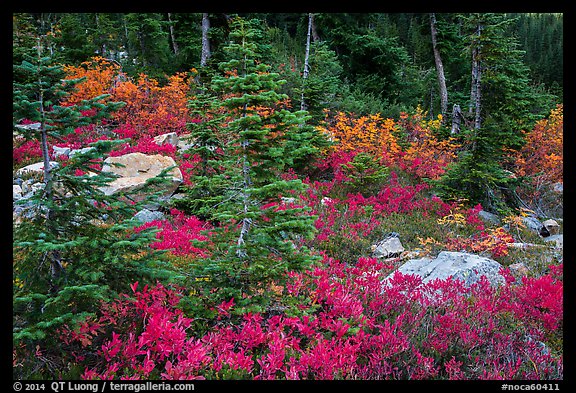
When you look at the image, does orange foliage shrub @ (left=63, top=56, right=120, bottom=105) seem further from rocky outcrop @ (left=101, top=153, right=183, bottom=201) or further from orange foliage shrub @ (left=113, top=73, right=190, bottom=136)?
rocky outcrop @ (left=101, top=153, right=183, bottom=201)

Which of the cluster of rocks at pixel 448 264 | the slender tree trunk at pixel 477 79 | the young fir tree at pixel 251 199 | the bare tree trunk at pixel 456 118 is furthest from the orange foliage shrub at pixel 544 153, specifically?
the young fir tree at pixel 251 199

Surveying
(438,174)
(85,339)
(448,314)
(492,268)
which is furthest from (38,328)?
(438,174)

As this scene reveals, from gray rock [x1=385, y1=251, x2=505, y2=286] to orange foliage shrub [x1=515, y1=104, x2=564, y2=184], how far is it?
9014 millimetres

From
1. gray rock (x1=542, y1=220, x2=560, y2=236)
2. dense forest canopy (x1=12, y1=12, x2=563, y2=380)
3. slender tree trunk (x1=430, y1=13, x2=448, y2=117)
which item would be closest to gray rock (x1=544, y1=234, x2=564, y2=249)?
dense forest canopy (x1=12, y1=12, x2=563, y2=380)

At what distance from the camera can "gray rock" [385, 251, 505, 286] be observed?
677 cm

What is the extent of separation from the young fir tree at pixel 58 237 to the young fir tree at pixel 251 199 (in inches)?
38.7

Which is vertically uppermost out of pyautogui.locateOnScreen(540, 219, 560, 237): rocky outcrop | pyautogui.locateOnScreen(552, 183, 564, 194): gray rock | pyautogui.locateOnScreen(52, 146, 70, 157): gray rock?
pyautogui.locateOnScreen(52, 146, 70, 157): gray rock

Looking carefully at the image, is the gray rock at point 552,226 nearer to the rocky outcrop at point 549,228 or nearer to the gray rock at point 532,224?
the rocky outcrop at point 549,228

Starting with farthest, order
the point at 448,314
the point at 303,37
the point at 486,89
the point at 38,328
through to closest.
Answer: the point at 303,37 → the point at 486,89 → the point at 448,314 → the point at 38,328

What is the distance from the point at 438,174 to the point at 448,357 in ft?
35.3

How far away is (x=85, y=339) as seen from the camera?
3.59 metres

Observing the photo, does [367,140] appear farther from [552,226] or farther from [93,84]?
[93,84]

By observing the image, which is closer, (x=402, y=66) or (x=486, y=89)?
(x=486, y=89)

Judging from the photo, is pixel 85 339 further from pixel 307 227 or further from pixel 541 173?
pixel 541 173
